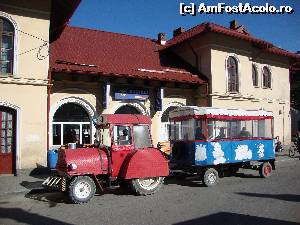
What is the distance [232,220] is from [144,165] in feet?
10.8

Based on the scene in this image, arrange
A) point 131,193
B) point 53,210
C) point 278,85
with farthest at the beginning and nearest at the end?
point 278,85, point 131,193, point 53,210

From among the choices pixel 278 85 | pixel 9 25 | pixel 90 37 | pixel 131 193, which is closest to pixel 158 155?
pixel 131 193

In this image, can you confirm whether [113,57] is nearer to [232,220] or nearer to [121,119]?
Result: [121,119]

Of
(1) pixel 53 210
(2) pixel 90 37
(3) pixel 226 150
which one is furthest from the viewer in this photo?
(2) pixel 90 37

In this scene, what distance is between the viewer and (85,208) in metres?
7.90

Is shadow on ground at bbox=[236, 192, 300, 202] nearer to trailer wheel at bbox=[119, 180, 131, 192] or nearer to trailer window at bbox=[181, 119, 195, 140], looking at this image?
trailer window at bbox=[181, 119, 195, 140]

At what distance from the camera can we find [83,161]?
28.7ft

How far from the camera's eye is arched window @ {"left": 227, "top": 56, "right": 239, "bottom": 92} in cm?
2063

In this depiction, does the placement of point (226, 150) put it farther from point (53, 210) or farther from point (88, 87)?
point (88, 87)

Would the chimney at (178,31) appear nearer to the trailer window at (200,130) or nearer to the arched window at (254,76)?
the arched window at (254,76)

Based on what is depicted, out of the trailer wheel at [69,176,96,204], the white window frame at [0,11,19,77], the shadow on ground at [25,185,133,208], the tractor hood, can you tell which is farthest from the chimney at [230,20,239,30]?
the trailer wheel at [69,176,96,204]

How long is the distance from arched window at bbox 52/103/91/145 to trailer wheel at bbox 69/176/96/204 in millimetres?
6905

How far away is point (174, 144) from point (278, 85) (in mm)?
15455

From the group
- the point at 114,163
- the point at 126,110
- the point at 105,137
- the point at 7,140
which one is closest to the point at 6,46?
the point at 7,140
